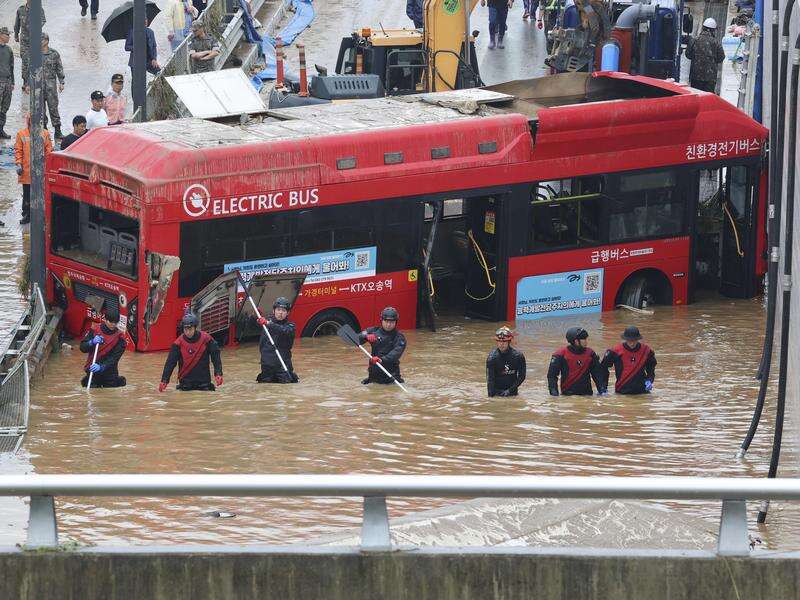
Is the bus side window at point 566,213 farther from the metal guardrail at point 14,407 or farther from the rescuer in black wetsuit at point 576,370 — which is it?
the metal guardrail at point 14,407

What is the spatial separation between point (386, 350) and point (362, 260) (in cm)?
285

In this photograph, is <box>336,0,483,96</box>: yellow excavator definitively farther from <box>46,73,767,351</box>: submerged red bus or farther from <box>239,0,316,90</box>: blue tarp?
<box>46,73,767,351</box>: submerged red bus

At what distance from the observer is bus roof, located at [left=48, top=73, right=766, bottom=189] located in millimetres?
18859

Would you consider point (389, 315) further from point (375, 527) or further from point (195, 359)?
point (375, 527)

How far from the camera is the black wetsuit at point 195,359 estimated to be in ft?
53.6

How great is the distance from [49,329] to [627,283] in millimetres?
7698

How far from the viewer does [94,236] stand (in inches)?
775

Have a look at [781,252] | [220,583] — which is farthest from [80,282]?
[220,583]

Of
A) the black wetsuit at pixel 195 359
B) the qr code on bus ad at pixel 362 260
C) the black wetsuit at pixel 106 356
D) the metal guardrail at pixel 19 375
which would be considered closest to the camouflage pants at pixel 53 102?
the metal guardrail at pixel 19 375

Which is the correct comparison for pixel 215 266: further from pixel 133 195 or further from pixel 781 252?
pixel 781 252

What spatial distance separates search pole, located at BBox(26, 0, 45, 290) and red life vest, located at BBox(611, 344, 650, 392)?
21.2 ft

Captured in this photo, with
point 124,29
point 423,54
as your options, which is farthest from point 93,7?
point 423,54

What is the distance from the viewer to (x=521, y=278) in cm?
2097

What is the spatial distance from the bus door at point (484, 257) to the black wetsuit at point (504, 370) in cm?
424
